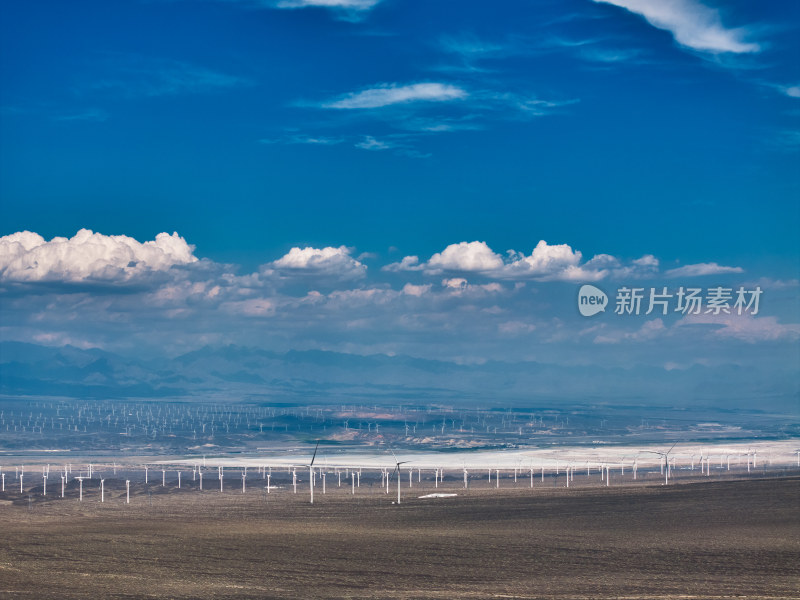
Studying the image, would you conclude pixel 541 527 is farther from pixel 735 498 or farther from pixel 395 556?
pixel 735 498

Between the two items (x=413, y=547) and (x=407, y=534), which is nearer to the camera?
(x=413, y=547)

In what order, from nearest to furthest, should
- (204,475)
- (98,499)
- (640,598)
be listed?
(640,598)
(98,499)
(204,475)

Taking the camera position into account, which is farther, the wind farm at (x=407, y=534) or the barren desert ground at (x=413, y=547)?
the wind farm at (x=407, y=534)

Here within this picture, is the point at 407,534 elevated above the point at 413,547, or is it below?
below

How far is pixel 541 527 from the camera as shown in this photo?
81562 mm

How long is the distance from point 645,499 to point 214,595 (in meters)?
75.8

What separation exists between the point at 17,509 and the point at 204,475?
52247 millimetres

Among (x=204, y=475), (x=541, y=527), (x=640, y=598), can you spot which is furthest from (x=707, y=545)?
(x=204, y=475)

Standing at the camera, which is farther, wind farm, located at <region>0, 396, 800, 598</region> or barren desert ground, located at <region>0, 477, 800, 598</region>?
wind farm, located at <region>0, 396, 800, 598</region>

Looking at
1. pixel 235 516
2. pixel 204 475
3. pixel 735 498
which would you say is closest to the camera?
pixel 235 516

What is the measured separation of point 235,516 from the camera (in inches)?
3780

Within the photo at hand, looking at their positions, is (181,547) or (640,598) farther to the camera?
(181,547)

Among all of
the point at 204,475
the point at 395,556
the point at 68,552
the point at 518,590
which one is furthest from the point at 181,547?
the point at 204,475

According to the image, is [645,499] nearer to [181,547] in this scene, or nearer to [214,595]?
[181,547]
